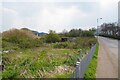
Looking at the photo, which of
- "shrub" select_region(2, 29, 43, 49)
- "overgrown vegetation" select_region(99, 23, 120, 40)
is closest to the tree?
"shrub" select_region(2, 29, 43, 49)

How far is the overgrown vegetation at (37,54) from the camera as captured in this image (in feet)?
36.1

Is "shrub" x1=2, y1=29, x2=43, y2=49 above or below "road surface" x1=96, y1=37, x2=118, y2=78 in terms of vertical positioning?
above

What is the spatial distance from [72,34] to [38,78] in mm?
69012

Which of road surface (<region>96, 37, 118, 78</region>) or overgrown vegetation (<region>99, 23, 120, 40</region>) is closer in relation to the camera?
road surface (<region>96, 37, 118, 78</region>)

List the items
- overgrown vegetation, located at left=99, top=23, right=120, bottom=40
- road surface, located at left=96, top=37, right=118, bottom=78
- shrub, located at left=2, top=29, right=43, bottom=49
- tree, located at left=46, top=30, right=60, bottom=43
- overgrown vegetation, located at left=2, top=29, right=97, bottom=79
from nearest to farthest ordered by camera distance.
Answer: overgrown vegetation, located at left=2, top=29, right=97, bottom=79 < road surface, located at left=96, top=37, right=118, bottom=78 < shrub, located at left=2, top=29, right=43, bottom=49 < tree, located at left=46, top=30, right=60, bottom=43 < overgrown vegetation, located at left=99, top=23, right=120, bottom=40

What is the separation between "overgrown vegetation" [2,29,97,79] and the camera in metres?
11.0

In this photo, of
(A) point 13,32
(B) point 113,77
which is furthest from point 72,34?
(B) point 113,77

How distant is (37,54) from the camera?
931 inches

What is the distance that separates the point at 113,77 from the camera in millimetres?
12031

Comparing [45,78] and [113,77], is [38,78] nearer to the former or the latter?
[45,78]

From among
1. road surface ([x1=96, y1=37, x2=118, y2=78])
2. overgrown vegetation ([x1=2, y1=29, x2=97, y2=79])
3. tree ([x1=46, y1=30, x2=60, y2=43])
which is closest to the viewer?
overgrown vegetation ([x1=2, y1=29, x2=97, y2=79])

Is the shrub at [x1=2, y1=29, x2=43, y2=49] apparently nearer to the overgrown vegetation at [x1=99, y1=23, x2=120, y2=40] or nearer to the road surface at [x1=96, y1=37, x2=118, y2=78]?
the road surface at [x1=96, y1=37, x2=118, y2=78]

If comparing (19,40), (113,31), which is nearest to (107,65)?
(19,40)

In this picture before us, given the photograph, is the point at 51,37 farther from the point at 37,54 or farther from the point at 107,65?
the point at 107,65
